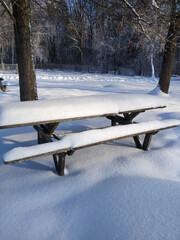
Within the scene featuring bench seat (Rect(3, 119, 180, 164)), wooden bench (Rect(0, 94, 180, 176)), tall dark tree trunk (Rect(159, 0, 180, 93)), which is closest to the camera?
bench seat (Rect(3, 119, 180, 164))

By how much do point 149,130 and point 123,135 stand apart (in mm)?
531

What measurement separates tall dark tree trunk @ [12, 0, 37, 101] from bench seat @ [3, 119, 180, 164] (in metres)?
2.52

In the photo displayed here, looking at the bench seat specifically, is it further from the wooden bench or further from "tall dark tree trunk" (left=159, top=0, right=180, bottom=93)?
"tall dark tree trunk" (left=159, top=0, right=180, bottom=93)

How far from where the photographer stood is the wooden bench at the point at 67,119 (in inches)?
77.4

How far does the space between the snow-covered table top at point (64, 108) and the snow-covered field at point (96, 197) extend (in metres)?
0.81

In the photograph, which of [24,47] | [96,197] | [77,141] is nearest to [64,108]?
[77,141]

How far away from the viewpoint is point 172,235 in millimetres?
1566

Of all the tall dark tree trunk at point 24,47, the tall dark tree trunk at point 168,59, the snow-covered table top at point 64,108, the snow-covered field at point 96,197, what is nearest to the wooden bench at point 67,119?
the snow-covered table top at point 64,108

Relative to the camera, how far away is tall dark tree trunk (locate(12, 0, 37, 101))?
3.55 m

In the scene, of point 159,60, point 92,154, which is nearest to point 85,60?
point 159,60

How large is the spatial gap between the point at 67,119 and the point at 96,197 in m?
1.05

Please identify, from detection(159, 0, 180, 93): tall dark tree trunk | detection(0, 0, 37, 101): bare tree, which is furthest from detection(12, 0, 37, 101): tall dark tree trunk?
detection(159, 0, 180, 93): tall dark tree trunk

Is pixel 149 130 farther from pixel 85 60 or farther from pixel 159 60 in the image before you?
pixel 85 60

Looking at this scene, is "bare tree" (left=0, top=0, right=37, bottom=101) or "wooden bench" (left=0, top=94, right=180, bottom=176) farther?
"bare tree" (left=0, top=0, right=37, bottom=101)
